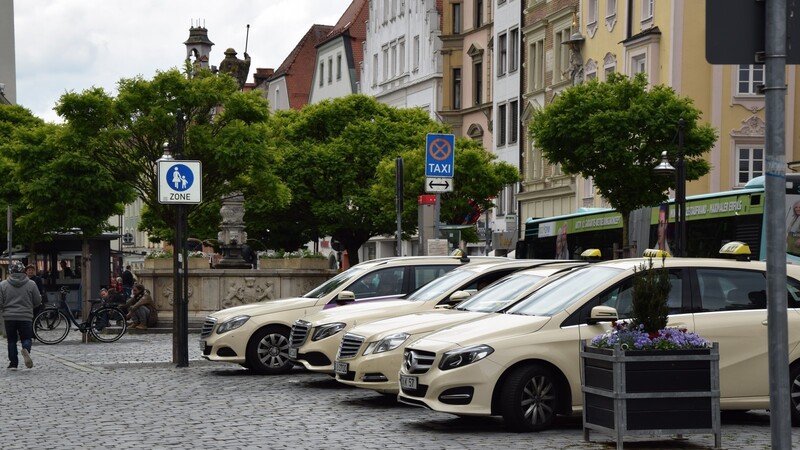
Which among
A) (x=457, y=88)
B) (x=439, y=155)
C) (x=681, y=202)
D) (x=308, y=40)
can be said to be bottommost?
(x=681, y=202)

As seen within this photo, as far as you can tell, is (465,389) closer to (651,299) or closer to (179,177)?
(651,299)

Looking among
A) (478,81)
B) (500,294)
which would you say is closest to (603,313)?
(500,294)

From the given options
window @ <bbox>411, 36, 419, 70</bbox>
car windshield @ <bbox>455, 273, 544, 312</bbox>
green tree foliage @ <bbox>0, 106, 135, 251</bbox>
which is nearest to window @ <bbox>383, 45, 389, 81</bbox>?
window @ <bbox>411, 36, 419, 70</bbox>

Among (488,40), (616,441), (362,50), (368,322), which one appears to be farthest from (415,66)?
(616,441)

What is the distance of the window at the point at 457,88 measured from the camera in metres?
74.0

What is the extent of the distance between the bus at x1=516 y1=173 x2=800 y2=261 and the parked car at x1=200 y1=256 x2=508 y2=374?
5.17m

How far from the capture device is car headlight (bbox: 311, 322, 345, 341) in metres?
18.3

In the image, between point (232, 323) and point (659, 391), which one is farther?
point (232, 323)

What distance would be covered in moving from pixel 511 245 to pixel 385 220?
736 cm

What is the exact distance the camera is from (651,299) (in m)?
11.9

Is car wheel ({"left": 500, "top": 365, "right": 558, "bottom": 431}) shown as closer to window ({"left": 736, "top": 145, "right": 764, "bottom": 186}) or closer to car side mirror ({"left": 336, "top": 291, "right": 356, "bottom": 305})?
car side mirror ({"left": 336, "top": 291, "right": 356, "bottom": 305})

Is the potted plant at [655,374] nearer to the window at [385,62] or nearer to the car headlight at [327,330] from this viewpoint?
the car headlight at [327,330]

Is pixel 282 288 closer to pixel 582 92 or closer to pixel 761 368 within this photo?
pixel 582 92

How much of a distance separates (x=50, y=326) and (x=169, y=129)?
19.2 feet
